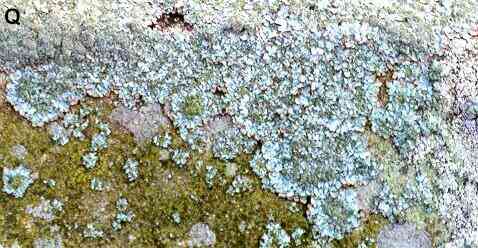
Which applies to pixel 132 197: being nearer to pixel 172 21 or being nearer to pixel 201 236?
pixel 201 236

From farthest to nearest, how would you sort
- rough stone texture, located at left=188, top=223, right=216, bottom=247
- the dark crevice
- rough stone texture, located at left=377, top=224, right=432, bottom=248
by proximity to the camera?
the dark crevice < rough stone texture, located at left=377, top=224, right=432, bottom=248 < rough stone texture, located at left=188, top=223, right=216, bottom=247

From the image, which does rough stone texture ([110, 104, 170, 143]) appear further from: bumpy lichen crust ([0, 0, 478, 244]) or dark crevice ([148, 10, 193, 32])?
dark crevice ([148, 10, 193, 32])

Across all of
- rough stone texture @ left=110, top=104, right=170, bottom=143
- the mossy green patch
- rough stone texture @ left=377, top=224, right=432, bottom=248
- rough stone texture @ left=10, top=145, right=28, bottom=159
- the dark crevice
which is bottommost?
rough stone texture @ left=377, top=224, right=432, bottom=248

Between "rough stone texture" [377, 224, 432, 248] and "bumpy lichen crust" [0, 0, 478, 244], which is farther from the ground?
"bumpy lichen crust" [0, 0, 478, 244]

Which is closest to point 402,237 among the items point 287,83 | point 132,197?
point 287,83

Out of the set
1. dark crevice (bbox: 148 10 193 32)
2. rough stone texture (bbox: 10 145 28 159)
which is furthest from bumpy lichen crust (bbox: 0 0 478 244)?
rough stone texture (bbox: 10 145 28 159)

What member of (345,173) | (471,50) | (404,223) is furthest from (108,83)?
(471,50)

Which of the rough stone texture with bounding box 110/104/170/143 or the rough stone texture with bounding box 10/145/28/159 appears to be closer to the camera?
the rough stone texture with bounding box 10/145/28/159
